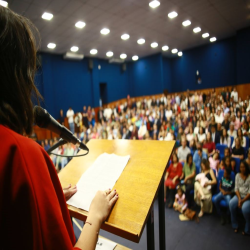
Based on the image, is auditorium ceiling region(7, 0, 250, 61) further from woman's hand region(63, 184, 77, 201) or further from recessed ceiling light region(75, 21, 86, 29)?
woman's hand region(63, 184, 77, 201)

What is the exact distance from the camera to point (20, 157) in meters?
0.41

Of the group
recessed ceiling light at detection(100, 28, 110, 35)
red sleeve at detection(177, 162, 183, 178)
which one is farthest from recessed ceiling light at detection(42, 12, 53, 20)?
red sleeve at detection(177, 162, 183, 178)

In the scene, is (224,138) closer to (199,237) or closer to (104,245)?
(199,237)

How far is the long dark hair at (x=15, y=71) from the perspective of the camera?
1.47ft

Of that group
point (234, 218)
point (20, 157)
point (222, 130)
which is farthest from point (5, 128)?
point (222, 130)

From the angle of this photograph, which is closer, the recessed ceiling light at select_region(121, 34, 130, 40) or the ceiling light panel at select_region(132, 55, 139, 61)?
the recessed ceiling light at select_region(121, 34, 130, 40)

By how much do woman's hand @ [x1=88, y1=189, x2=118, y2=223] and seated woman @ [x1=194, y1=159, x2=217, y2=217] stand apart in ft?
8.61

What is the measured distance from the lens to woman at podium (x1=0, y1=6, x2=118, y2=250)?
391 millimetres

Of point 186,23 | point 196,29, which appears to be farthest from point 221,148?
point 196,29

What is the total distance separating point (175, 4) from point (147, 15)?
3.20ft

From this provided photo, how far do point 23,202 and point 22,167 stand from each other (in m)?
0.08

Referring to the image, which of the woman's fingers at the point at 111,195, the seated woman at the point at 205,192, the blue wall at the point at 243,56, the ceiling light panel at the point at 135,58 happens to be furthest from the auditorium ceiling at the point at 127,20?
the woman's fingers at the point at 111,195

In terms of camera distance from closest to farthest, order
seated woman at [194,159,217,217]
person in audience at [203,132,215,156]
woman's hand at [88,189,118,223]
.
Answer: woman's hand at [88,189,118,223]
seated woman at [194,159,217,217]
person in audience at [203,132,215,156]

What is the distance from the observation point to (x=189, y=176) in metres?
3.35
